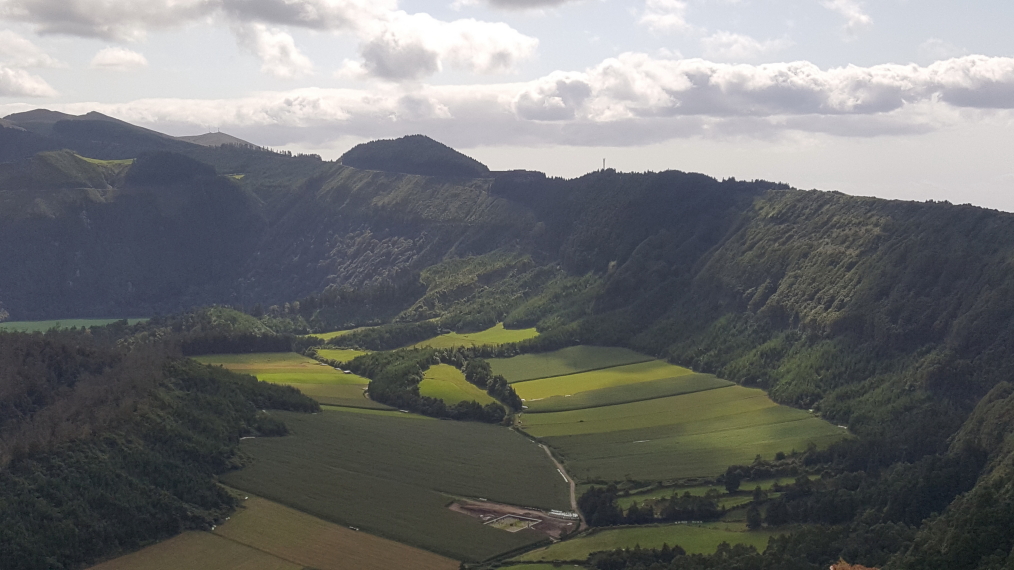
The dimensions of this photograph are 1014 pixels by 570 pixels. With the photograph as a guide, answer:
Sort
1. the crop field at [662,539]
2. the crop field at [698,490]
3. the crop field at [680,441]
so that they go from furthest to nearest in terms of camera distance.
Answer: the crop field at [680,441], the crop field at [698,490], the crop field at [662,539]

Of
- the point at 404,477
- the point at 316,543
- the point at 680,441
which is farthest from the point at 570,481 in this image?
the point at 316,543

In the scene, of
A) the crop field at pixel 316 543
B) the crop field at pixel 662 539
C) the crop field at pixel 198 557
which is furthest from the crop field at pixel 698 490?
the crop field at pixel 198 557

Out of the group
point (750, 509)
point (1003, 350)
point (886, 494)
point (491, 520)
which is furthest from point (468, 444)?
point (1003, 350)

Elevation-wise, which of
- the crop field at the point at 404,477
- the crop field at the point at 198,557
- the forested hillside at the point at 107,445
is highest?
the forested hillside at the point at 107,445

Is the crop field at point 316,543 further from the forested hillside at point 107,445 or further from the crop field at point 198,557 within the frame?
the forested hillside at point 107,445

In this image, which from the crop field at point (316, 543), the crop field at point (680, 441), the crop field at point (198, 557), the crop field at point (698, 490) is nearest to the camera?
the crop field at point (198, 557)

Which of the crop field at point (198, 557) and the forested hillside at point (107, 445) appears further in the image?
the forested hillside at point (107, 445)
